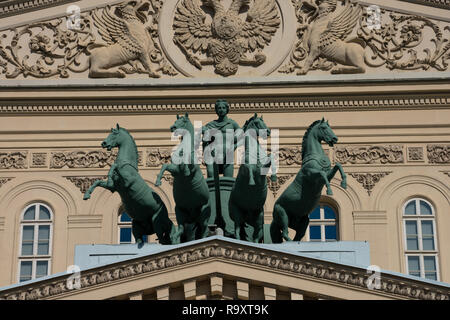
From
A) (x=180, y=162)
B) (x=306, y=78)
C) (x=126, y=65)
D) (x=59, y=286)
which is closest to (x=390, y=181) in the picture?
(x=306, y=78)

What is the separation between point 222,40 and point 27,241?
5792 millimetres

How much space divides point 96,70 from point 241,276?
10838 mm

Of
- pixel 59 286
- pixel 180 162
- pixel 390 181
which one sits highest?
pixel 390 181

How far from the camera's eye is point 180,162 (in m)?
25.1

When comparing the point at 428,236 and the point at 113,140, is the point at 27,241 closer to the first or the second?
the point at 113,140

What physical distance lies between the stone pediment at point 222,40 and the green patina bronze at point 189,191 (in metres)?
7.41

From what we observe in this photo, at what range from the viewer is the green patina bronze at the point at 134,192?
25.7 meters

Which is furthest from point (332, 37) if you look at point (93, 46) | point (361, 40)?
point (93, 46)

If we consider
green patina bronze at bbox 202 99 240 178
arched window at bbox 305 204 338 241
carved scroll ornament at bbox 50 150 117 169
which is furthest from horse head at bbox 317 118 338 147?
carved scroll ornament at bbox 50 150 117 169

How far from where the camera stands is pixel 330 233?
31.8 meters

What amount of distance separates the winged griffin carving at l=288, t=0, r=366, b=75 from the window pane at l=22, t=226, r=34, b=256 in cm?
639

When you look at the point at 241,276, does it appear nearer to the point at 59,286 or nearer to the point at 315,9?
the point at 59,286

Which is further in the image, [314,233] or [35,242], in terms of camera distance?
[35,242]

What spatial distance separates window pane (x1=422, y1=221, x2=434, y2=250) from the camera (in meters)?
31.5
